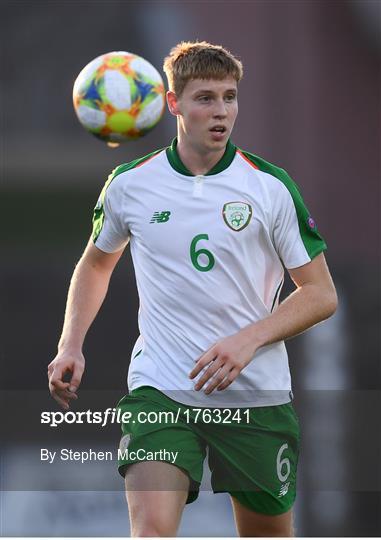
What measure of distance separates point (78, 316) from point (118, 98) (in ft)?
3.52

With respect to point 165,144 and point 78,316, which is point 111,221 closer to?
point 78,316

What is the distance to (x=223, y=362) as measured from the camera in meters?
4.61

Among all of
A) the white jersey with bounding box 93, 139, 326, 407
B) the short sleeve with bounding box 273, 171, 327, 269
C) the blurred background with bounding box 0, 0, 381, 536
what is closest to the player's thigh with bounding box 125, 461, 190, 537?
the white jersey with bounding box 93, 139, 326, 407

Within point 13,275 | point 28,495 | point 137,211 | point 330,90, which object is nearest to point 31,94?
point 13,275

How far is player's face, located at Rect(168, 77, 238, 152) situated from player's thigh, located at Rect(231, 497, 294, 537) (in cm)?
148

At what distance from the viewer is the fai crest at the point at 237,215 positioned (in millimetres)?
5051

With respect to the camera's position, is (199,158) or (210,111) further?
(199,158)

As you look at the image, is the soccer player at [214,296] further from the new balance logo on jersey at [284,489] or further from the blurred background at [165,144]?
the blurred background at [165,144]

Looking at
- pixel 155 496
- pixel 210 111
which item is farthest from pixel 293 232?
pixel 155 496

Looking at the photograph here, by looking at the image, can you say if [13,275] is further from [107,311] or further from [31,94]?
[31,94]

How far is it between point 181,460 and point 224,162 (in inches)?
49.2

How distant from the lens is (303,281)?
16.7 feet

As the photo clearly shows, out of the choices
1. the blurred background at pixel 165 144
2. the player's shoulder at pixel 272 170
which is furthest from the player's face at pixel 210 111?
the blurred background at pixel 165 144

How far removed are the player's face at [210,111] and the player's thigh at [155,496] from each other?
4.31ft
